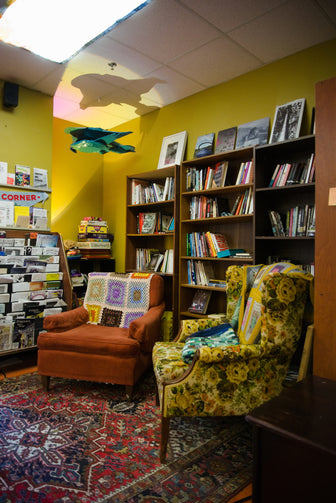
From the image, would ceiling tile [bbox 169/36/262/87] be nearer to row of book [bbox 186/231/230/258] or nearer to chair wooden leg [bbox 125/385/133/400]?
row of book [bbox 186/231/230/258]

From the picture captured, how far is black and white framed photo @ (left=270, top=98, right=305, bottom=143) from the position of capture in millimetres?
2686

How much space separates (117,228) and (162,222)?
975mm

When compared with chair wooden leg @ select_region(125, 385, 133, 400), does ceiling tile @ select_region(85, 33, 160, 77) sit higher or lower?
higher

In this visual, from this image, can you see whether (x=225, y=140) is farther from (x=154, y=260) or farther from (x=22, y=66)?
(x=22, y=66)

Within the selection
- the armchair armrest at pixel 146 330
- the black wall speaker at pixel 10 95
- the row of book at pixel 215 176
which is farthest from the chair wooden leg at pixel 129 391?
the black wall speaker at pixel 10 95

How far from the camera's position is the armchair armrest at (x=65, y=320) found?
270 cm

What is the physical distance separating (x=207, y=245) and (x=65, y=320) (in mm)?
1419

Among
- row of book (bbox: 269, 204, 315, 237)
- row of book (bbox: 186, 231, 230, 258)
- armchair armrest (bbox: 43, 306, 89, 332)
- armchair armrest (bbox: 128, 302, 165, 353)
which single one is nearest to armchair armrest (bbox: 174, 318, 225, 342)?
armchair armrest (bbox: 128, 302, 165, 353)

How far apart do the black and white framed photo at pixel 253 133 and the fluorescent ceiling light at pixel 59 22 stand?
130cm

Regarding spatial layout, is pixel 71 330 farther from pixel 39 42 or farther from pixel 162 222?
pixel 39 42

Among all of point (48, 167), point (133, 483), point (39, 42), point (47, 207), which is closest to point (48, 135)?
point (48, 167)

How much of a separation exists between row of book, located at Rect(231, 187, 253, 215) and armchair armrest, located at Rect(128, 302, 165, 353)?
1141 millimetres

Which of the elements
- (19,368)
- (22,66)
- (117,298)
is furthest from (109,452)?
(22,66)

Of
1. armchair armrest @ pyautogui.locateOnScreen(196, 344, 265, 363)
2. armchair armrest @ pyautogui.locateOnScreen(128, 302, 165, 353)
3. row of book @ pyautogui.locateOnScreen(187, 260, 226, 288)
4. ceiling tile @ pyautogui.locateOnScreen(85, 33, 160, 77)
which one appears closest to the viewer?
armchair armrest @ pyautogui.locateOnScreen(196, 344, 265, 363)
